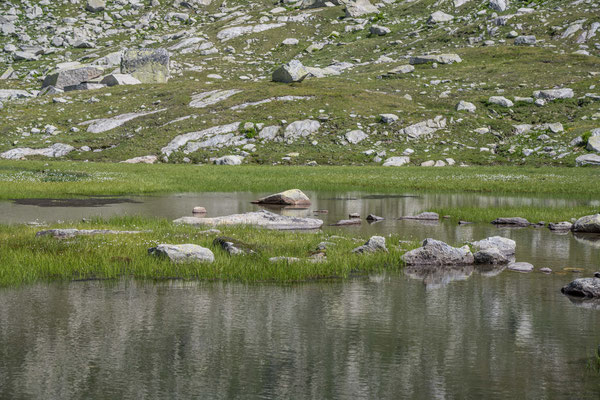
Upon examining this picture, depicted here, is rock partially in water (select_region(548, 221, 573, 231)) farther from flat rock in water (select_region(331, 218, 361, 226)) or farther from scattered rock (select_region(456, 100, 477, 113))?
scattered rock (select_region(456, 100, 477, 113))

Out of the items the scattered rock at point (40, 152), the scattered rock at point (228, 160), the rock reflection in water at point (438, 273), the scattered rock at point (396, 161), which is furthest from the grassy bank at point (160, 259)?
the scattered rock at point (40, 152)

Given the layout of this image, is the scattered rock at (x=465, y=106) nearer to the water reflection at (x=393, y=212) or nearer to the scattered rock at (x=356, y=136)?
the scattered rock at (x=356, y=136)

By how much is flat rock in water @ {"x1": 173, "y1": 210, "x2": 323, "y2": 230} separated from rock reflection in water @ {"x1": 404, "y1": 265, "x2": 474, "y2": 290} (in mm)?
8219

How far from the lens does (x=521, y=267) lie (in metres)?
17.7

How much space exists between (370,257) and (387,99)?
2837 inches

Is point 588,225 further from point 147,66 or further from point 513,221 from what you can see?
point 147,66

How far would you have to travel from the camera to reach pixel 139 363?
32.4 feet

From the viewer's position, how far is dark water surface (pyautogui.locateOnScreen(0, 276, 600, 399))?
905cm

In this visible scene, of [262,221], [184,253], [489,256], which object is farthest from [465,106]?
[184,253]

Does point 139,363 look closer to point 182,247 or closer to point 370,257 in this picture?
point 182,247

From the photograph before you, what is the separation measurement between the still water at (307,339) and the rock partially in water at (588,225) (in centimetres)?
959

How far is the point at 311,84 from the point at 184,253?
82.4 metres

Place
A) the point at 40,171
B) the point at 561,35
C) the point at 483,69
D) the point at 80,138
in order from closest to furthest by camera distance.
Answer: the point at 40,171 → the point at 80,138 → the point at 483,69 → the point at 561,35

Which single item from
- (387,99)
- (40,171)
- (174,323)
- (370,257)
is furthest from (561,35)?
(174,323)
